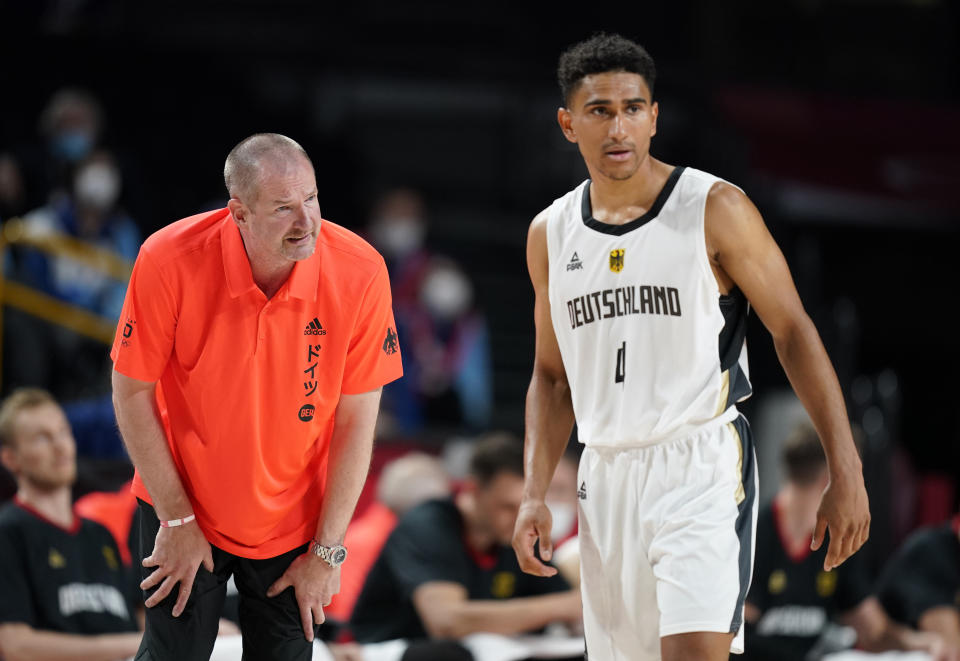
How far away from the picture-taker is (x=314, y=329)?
3.95 metres

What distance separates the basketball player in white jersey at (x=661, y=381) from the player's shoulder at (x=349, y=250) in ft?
2.08

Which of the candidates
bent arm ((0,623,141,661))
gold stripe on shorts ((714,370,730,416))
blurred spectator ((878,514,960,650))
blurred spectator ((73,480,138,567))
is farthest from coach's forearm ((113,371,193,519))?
blurred spectator ((878,514,960,650))

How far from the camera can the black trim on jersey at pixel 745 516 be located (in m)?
4.02

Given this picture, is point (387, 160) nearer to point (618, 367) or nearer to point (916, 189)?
point (916, 189)

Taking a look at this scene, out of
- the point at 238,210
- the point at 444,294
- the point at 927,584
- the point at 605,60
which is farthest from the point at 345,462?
the point at 444,294

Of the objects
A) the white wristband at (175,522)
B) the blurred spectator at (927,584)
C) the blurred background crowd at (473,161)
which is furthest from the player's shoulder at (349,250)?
the blurred background crowd at (473,161)

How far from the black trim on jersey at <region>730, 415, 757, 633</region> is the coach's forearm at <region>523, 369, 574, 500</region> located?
621 mm

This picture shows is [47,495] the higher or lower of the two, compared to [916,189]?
lower

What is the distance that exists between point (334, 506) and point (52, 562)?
237 centimetres

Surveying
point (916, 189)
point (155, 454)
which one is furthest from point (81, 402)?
point (916, 189)

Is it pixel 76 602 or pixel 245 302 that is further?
pixel 76 602

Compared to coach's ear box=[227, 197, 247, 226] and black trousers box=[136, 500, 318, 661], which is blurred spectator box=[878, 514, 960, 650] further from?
coach's ear box=[227, 197, 247, 226]

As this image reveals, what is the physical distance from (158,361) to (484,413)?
25.6 feet

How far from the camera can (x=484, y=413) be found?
11.5 metres
